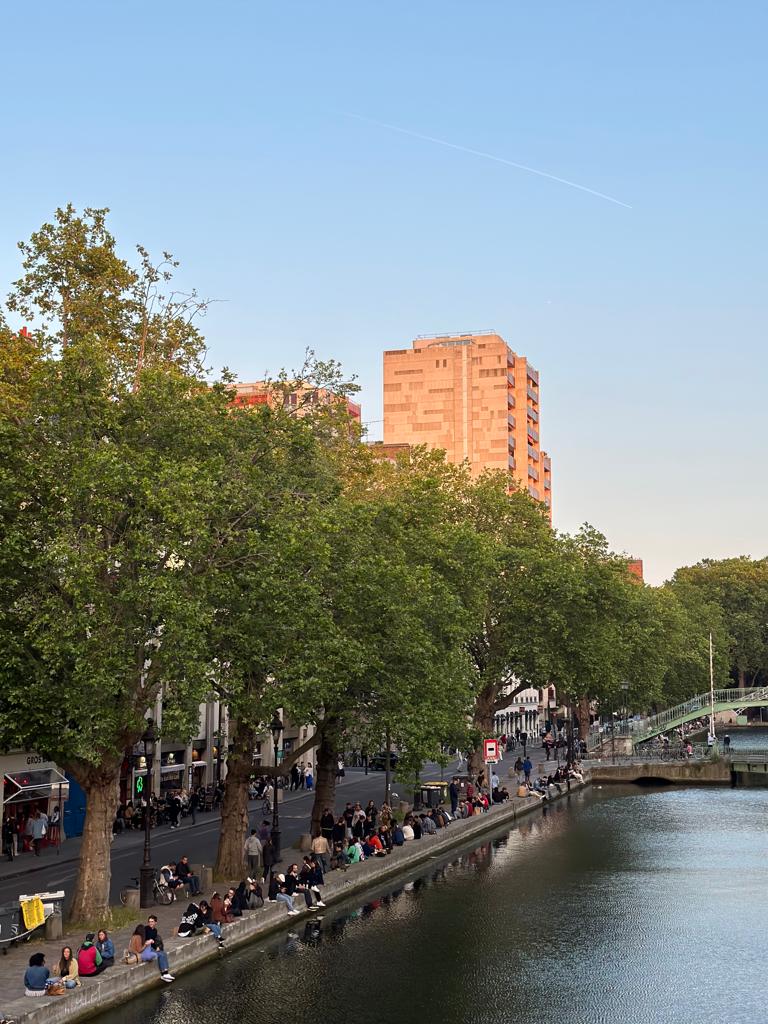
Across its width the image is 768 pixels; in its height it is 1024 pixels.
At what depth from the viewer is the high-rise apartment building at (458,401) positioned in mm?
146625

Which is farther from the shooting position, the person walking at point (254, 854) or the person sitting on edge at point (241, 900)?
the person walking at point (254, 854)

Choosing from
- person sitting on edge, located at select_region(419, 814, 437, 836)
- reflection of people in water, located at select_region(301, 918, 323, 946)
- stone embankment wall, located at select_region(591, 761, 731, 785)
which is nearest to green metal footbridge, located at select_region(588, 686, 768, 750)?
stone embankment wall, located at select_region(591, 761, 731, 785)

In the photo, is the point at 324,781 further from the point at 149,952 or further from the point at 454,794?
the point at 149,952

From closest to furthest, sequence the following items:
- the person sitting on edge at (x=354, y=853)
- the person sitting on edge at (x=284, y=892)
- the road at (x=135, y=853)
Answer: the person sitting on edge at (x=284, y=892) → the road at (x=135, y=853) → the person sitting on edge at (x=354, y=853)

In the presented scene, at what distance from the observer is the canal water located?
25.8m

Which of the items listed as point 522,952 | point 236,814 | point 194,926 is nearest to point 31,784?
point 236,814

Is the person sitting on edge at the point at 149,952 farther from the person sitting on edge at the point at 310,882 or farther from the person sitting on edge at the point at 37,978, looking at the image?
the person sitting on edge at the point at 310,882

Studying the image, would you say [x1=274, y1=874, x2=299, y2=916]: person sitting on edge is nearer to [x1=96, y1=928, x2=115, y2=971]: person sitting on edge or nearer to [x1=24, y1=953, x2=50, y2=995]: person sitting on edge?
[x1=96, y1=928, x2=115, y2=971]: person sitting on edge

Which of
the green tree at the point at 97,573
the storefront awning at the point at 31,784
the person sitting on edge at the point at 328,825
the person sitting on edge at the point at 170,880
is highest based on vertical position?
the green tree at the point at 97,573

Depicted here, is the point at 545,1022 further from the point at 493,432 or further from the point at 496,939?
the point at 493,432

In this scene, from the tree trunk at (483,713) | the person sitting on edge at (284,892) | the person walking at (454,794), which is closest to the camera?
the person sitting on edge at (284,892)

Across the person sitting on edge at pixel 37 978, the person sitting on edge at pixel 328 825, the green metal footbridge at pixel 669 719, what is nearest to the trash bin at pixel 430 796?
the person sitting on edge at pixel 328 825

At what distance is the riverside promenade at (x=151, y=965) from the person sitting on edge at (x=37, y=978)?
8.6 inches

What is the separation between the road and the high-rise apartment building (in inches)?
3361
